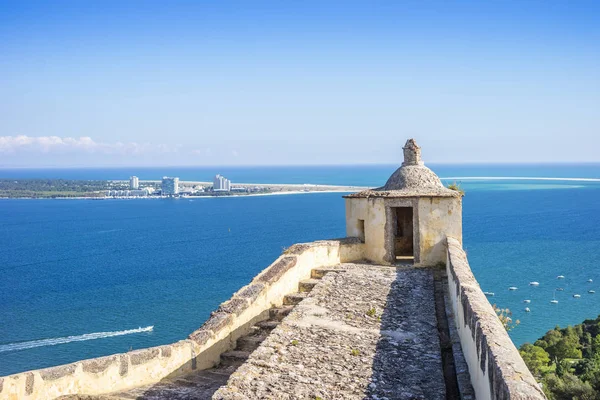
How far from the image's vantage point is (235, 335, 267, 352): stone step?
25.8 feet

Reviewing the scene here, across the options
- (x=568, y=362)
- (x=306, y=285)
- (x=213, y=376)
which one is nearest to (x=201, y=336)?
(x=213, y=376)

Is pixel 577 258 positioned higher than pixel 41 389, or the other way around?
pixel 41 389

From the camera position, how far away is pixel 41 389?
565 centimetres

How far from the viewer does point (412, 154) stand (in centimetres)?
1299

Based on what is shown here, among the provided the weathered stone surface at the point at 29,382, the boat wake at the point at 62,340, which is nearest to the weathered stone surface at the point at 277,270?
the weathered stone surface at the point at 29,382

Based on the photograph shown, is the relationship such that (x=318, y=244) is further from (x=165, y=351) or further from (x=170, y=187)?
(x=170, y=187)

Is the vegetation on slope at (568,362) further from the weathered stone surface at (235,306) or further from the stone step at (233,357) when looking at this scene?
the stone step at (233,357)

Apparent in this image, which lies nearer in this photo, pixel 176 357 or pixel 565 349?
pixel 176 357

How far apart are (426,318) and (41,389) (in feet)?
15.4

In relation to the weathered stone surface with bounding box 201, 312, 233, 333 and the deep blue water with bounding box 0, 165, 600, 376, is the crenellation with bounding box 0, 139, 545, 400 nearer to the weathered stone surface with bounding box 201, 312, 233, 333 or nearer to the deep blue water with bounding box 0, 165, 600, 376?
the weathered stone surface with bounding box 201, 312, 233, 333

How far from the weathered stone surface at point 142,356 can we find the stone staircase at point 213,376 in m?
0.29

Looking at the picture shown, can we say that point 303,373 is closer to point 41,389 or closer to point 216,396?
point 216,396

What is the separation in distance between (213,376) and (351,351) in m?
1.73

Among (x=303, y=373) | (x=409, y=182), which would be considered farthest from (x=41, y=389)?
(x=409, y=182)
